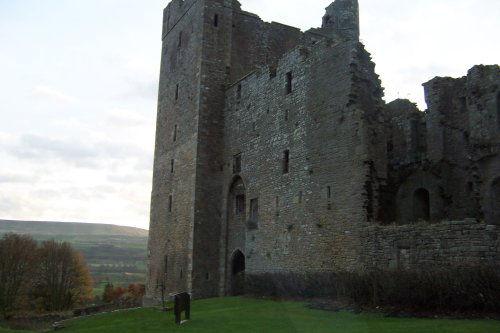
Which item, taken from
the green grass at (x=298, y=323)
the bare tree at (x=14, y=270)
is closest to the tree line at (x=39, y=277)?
the bare tree at (x=14, y=270)

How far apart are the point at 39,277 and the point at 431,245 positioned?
4335cm

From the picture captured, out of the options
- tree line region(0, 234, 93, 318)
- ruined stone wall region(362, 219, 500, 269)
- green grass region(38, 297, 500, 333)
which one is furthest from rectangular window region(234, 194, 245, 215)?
tree line region(0, 234, 93, 318)

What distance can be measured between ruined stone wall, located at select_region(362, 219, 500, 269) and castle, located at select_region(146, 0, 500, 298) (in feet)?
0.13

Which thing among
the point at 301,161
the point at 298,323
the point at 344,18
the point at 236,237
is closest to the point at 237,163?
the point at 236,237

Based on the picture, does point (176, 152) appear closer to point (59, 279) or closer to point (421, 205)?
point (421, 205)

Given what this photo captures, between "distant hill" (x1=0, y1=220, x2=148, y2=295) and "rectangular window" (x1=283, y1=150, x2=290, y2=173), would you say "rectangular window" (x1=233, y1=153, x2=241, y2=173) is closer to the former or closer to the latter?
"rectangular window" (x1=283, y1=150, x2=290, y2=173)

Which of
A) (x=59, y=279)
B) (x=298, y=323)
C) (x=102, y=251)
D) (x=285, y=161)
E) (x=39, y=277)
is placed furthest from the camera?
(x=102, y=251)

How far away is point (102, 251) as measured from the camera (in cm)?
15100

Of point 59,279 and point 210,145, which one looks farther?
point 59,279

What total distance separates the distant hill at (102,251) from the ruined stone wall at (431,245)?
6271cm

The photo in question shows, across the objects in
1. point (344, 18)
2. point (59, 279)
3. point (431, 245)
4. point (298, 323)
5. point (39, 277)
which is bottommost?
point (298, 323)

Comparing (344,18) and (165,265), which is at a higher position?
(344,18)

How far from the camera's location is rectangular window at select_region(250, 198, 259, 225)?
2656 cm

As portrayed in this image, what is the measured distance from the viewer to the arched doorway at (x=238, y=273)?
1081 inches
